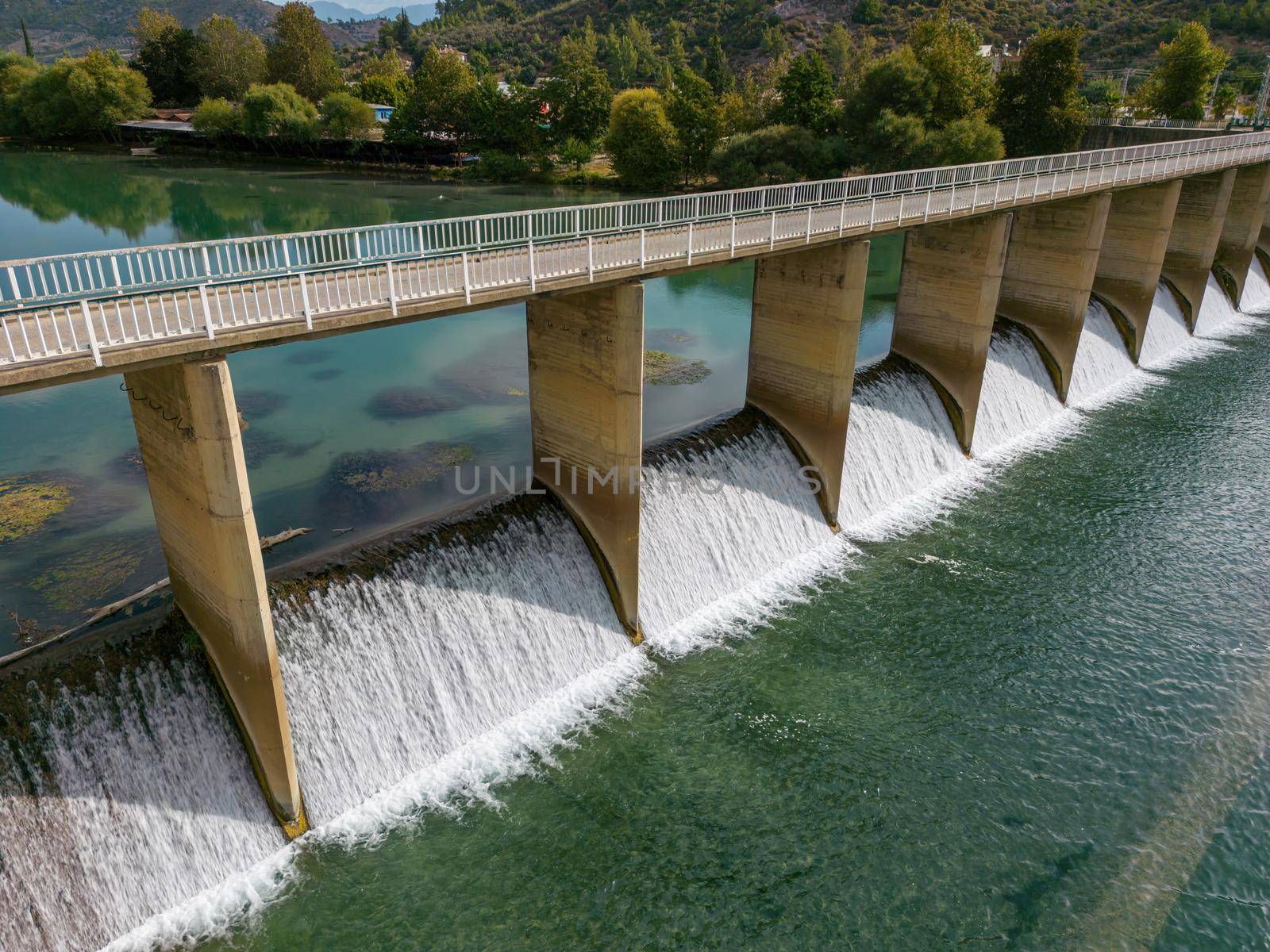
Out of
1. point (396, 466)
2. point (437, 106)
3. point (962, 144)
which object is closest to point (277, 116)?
point (437, 106)

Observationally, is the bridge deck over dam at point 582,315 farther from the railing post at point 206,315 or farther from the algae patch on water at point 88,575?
the algae patch on water at point 88,575

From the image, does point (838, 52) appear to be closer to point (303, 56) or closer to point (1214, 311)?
point (303, 56)

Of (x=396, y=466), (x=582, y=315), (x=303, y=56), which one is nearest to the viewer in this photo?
(x=582, y=315)

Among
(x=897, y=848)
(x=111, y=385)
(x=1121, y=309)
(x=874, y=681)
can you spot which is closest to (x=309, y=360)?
(x=111, y=385)

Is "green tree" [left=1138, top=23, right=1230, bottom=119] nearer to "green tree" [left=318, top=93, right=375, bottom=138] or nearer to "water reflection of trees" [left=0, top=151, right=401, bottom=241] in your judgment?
"water reflection of trees" [left=0, top=151, right=401, bottom=241]

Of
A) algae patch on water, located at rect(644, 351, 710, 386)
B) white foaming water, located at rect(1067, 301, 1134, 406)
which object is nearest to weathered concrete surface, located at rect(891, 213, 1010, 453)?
white foaming water, located at rect(1067, 301, 1134, 406)
